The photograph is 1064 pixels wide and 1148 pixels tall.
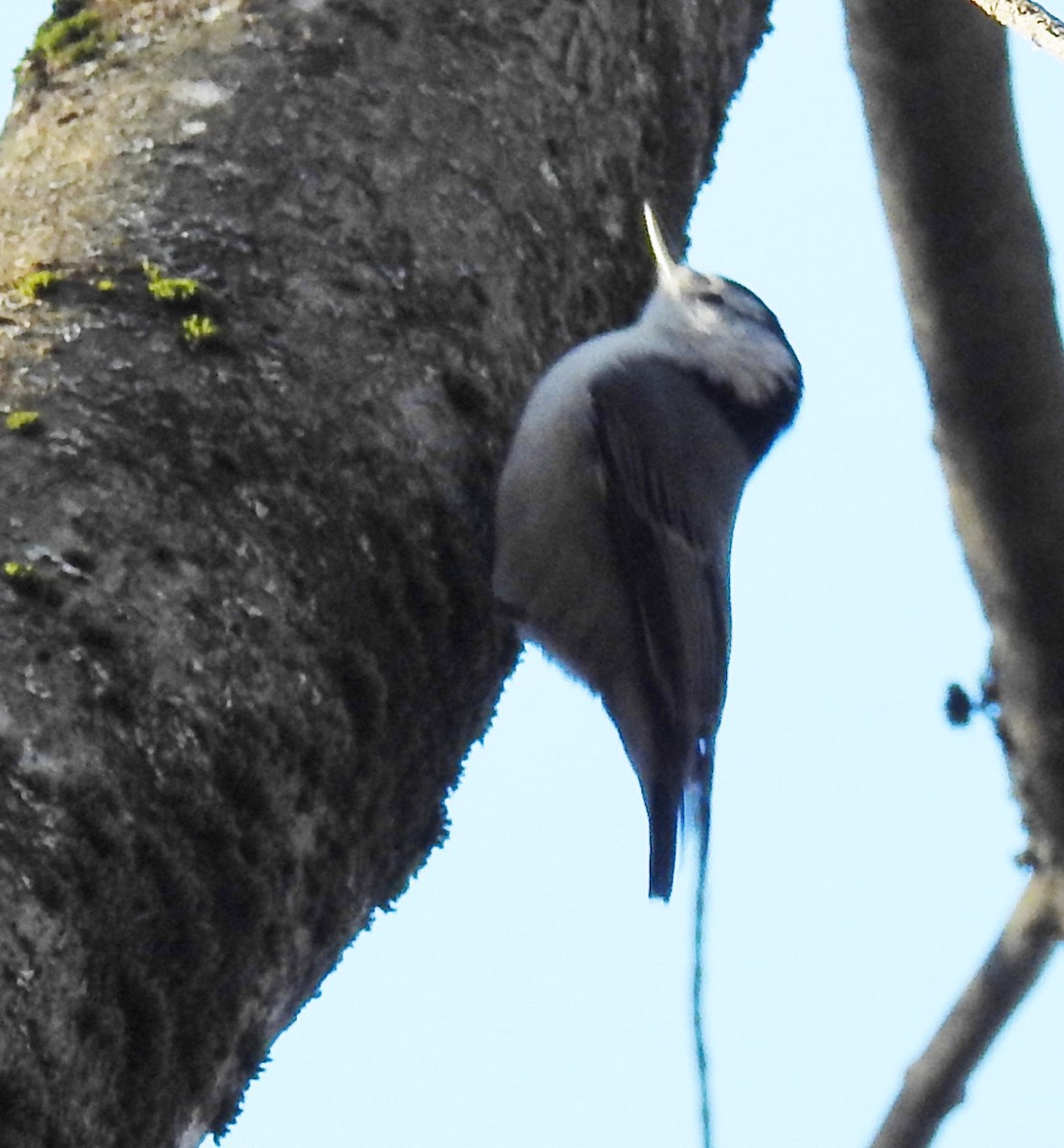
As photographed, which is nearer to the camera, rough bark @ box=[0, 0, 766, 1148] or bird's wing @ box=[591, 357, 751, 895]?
rough bark @ box=[0, 0, 766, 1148]

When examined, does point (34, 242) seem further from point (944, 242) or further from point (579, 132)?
point (944, 242)

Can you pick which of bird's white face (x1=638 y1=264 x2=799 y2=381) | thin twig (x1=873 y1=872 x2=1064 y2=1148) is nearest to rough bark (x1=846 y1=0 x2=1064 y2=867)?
thin twig (x1=873 y1=872 x2=1064 y2=1148)

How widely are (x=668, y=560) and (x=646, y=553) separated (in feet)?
0.13

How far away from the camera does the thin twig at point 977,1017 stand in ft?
8.39

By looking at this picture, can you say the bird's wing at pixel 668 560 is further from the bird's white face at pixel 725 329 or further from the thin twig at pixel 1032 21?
the thin twig at pixel 1032 21

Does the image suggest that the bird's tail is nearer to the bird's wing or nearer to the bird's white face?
the bird's wing

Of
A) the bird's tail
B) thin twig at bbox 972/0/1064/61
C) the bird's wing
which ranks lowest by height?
the bird's tail

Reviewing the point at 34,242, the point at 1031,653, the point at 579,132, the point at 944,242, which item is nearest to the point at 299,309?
the point at 34,242

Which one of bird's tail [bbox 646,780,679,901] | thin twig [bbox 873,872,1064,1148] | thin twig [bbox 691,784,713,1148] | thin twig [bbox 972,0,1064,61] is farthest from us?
bird's tail [bbox 646,780,679,901]

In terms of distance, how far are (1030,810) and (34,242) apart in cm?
174

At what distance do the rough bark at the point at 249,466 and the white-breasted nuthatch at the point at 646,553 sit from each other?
337mm

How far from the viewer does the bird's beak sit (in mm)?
2641

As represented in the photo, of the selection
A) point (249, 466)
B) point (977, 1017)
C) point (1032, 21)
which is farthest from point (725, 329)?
point (1032, 21)

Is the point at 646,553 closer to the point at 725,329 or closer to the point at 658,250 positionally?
the point at 658,250
